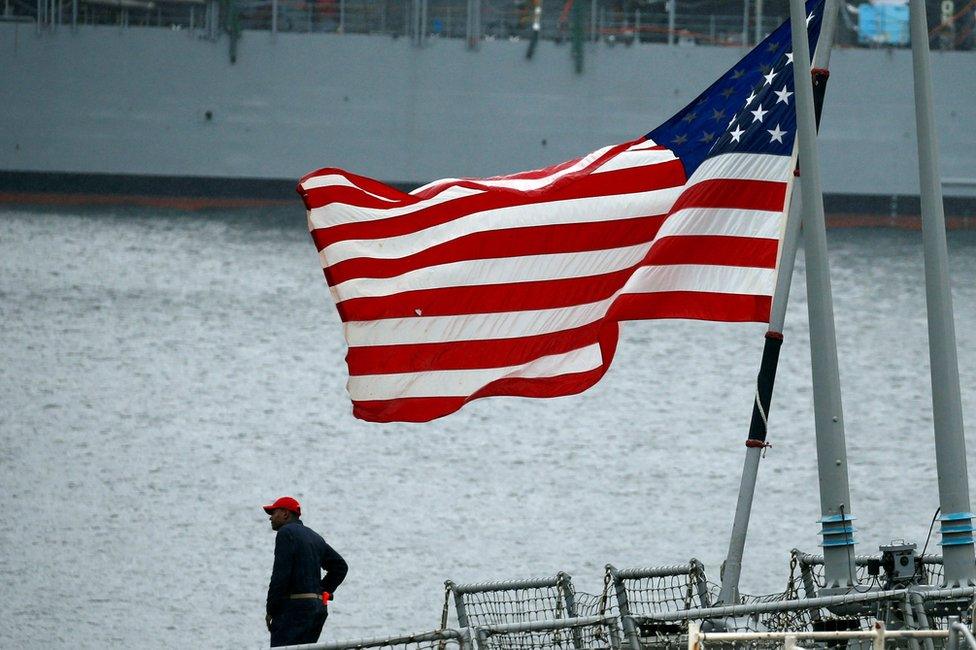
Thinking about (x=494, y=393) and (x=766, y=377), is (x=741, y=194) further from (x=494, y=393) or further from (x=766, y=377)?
(x=494, y=393)

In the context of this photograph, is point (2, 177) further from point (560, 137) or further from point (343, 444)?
point (343, 444)

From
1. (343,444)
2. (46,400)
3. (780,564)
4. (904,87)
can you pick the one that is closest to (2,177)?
(46,400)

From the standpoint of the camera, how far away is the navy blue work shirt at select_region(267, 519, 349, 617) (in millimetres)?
7281

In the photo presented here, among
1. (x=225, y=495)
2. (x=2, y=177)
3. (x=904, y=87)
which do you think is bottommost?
(x=225, y=495)

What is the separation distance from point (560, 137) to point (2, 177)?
1656 cm

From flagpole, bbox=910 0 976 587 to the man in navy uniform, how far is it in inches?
114

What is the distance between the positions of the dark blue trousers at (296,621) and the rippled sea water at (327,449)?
876cm

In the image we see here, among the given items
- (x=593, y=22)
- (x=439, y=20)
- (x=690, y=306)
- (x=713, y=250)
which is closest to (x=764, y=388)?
(x=690, y=306)

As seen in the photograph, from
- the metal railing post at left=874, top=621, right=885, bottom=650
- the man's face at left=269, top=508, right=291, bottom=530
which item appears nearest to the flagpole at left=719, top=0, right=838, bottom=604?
the man's face at left=269, top=508, right=291, bottom=530

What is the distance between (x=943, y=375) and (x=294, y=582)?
3146mm

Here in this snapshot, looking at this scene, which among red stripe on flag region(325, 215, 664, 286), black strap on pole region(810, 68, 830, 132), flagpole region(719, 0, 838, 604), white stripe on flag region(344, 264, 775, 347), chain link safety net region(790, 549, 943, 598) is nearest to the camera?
chain link safety net region(790, 549, 943, 598)

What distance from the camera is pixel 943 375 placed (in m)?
6.99

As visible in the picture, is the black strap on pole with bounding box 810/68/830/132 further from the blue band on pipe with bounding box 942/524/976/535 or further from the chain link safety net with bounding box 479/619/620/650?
the chain link safety net with bounding box 479/619/620/650

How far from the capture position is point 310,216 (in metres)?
7.90
